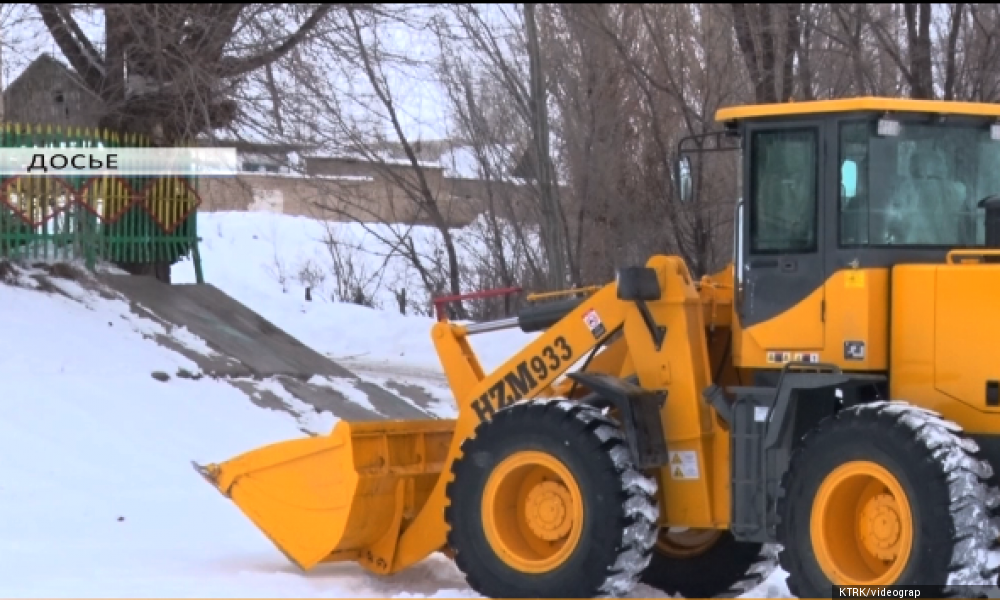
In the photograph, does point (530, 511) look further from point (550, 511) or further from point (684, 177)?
point (684, 177)

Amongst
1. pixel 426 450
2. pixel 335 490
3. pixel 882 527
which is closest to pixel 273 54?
pixel 426 450

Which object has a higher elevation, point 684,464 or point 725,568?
point 684,464

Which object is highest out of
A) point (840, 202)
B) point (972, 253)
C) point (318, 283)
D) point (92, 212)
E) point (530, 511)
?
point (92, 212)

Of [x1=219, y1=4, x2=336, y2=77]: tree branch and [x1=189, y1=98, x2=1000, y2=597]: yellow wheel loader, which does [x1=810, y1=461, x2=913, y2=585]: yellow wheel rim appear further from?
[x1=219, y1=4, x2=336, y2=77]: tree branch

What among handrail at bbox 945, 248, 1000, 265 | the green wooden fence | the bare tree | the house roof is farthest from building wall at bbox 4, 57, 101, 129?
handrail at bbox 945, 248, 1000, 265

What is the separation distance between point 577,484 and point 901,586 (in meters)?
1.85

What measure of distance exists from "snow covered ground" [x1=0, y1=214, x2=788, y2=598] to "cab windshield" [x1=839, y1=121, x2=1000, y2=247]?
92.5 inches

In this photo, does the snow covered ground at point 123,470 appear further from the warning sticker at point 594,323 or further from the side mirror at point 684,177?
the side mirror at point 684,177

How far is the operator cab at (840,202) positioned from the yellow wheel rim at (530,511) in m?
1.19

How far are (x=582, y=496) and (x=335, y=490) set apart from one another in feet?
5.12

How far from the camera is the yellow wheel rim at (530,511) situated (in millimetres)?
8672

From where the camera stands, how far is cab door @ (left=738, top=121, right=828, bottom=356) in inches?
324

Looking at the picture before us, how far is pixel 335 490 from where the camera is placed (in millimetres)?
9297

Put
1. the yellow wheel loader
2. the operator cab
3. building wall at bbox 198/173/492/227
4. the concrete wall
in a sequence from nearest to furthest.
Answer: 1. the yellow wheel loader
2. the operator cab
3. building wall at bbox 198/173/492/227
4. the concrete wall
